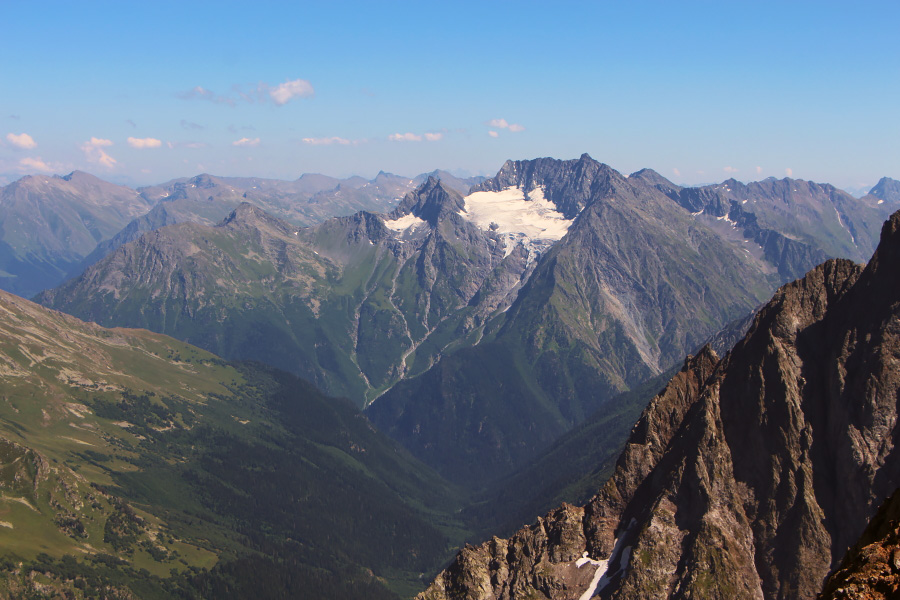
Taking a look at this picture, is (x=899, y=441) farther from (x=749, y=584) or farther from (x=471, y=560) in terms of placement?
(x=471, y=560)

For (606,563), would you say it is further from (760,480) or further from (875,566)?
(875,566)

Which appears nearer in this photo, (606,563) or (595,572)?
(595,572)

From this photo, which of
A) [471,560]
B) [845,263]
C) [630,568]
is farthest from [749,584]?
[845,263]

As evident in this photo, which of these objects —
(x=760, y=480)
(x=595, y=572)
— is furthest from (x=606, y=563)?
(x=760, y=480)

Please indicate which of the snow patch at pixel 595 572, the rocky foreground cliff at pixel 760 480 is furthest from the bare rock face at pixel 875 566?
the snow patch at pixel 595 572

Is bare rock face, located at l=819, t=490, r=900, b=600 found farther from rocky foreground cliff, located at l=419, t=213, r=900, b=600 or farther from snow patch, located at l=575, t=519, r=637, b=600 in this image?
snow patch, located at l=575, t=519, r=637, b=600

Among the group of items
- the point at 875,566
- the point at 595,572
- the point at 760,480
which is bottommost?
the point at 595,572
